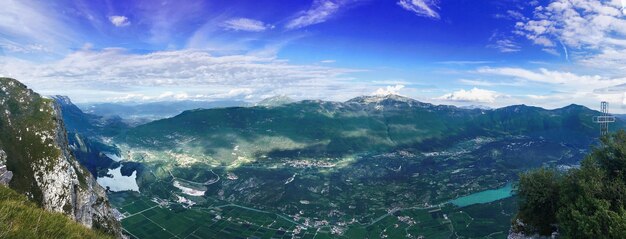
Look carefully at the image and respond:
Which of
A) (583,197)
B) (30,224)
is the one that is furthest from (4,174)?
(583,197)

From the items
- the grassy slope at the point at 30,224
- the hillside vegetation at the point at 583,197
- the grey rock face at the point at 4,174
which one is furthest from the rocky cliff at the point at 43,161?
the hillside vegetation at the point at 583,197

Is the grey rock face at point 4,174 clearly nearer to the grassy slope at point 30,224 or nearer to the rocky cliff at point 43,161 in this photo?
the rocky cliff at point 43,161

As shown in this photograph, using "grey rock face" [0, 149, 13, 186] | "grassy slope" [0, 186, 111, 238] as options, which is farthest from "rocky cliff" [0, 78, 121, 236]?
"grassy slope" [0, 186, 111, 238]

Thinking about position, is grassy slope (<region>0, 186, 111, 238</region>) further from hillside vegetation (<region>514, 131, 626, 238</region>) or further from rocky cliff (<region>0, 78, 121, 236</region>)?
rocky cliff (<region>0, 78, 121, 236</region>)

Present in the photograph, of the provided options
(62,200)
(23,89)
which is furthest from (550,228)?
(23,89)

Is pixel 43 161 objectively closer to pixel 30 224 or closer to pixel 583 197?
pixel 30 224

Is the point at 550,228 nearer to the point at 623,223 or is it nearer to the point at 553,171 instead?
the point at 553,171
